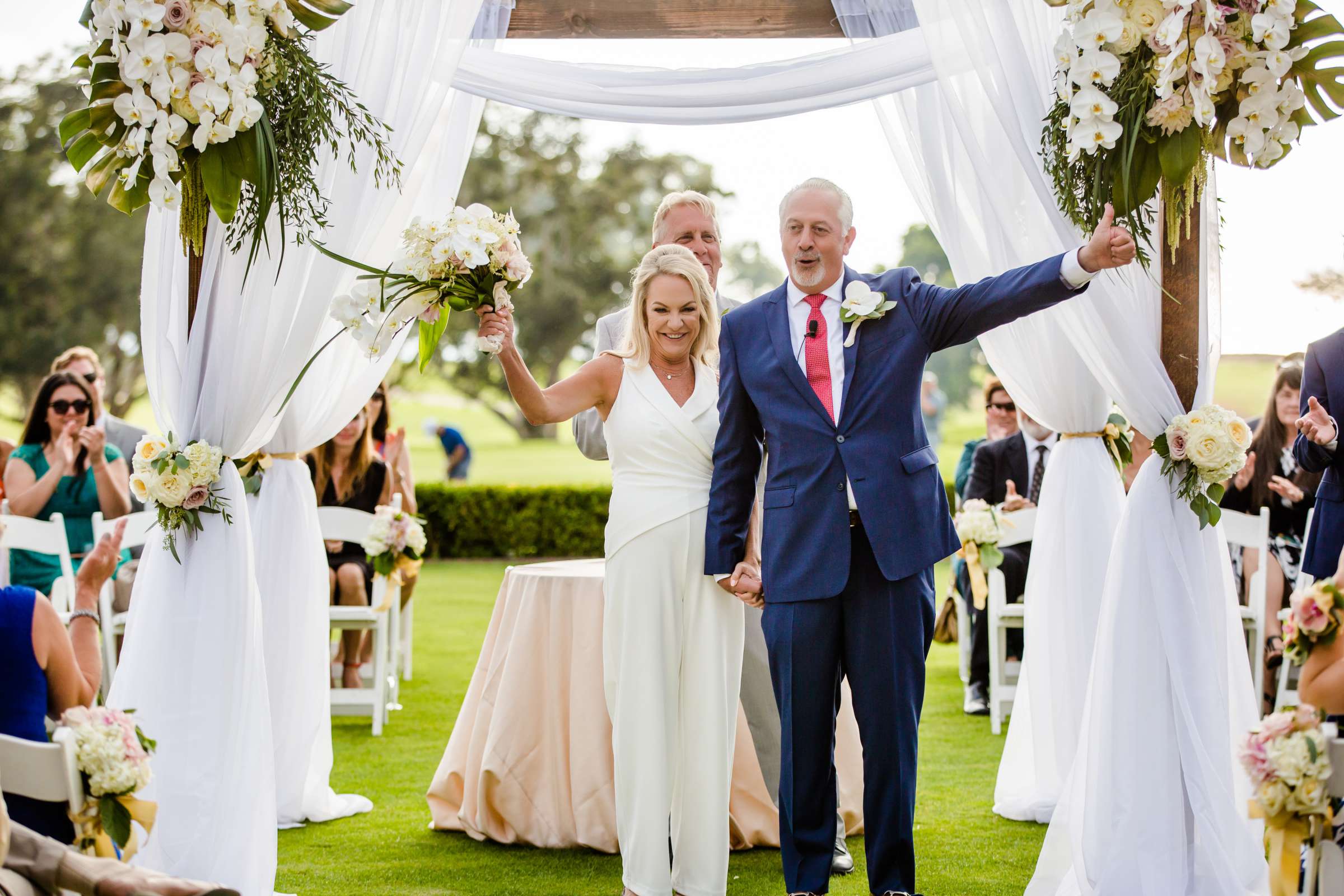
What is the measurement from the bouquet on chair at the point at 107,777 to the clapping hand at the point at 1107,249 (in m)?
2.54

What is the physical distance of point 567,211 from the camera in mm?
27172

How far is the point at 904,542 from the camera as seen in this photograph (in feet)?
11.6

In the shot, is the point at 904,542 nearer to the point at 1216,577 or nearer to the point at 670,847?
the point at 1216,577

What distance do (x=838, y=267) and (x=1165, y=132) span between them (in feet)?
3.06

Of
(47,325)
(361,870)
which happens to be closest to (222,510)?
(361,870)

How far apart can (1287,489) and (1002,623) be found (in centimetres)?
148

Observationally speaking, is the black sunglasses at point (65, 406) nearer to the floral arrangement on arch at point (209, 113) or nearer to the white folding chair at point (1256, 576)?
the floral arrangement on arch at point (209, 113)

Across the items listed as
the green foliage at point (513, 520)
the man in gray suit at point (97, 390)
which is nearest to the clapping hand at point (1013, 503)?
the man in gray suit at point (97, 390)

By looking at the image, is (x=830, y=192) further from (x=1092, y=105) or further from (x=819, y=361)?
(x=1092, y=105)

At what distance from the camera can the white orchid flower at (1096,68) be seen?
3.37 m

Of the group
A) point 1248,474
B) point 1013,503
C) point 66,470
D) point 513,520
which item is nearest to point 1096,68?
point 1248,474

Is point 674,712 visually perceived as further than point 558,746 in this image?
No

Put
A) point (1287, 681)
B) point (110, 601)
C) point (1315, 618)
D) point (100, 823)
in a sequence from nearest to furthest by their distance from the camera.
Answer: point (1315, 618) < point (100, 823) < point (1287, 681) < point (110, 601)

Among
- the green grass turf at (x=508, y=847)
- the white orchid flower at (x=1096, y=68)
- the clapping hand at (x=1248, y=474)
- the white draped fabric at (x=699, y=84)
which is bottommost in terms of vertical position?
the green grass turf at (x=508, y=847)
